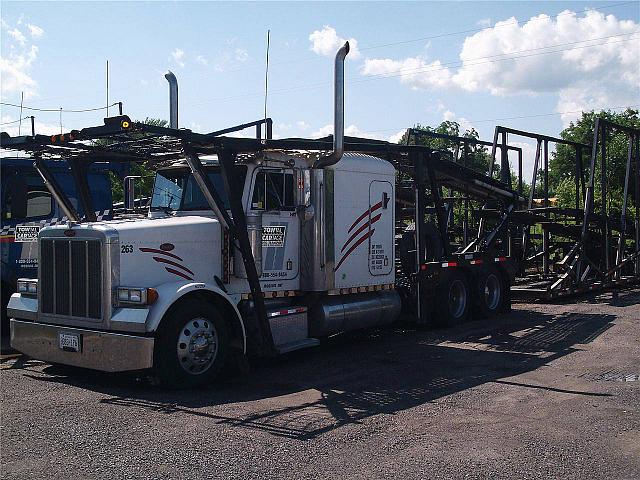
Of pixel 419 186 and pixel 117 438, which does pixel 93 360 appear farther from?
pixel 419 186

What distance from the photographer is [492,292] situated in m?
15.3

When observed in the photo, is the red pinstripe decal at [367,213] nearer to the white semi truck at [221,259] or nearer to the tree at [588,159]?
the white semi truck at [221,259]

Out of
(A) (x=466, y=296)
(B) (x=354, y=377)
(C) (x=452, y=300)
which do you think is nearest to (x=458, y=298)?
(A) (x=466, y=296)

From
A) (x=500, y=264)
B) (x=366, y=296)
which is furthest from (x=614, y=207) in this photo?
(x=366, y=296)

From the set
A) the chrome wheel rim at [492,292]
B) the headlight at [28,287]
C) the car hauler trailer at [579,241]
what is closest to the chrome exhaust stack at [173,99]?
the headlight at [28,287]

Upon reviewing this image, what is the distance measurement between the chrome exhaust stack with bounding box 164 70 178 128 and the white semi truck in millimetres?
814

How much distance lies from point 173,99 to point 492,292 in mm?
7407

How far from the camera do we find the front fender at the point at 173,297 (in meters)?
8.35

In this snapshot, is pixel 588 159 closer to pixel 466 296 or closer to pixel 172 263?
pixel 466 296

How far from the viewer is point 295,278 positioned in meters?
10.9

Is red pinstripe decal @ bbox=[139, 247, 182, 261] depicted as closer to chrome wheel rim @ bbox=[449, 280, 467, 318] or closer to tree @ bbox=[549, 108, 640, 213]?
chrome wheel rim @ bbox=[449, 280, 467, 318]

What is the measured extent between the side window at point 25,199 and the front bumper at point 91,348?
3302mm

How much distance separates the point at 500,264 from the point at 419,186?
→ 3.23 metres

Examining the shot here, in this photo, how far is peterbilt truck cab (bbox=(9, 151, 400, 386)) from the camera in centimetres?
862
